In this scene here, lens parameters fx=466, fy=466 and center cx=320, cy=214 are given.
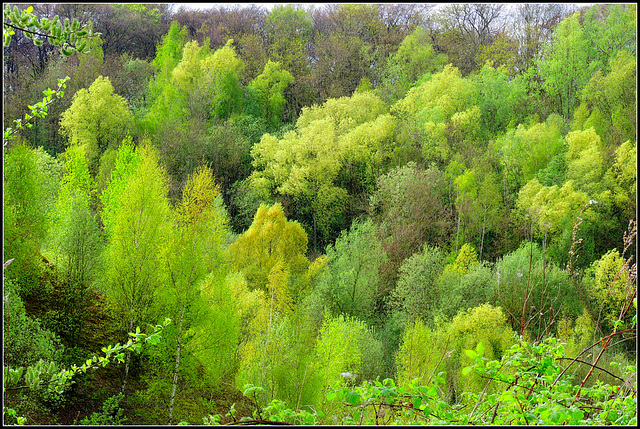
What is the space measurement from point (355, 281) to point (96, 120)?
2037 centimetres

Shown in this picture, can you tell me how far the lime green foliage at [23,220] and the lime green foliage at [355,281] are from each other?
1352cm

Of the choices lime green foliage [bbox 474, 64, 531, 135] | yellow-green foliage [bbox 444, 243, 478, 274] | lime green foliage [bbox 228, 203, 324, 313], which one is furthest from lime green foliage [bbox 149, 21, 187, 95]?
yellow-green foliage [bbox 444, 243, 478, 274]

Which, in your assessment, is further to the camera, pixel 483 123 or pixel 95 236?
pixel 483 123

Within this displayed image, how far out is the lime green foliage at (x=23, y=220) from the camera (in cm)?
1011

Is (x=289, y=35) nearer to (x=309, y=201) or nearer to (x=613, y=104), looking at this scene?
(x=309, y=201)

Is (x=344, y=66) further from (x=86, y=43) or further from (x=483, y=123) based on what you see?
(x=86, y=43)

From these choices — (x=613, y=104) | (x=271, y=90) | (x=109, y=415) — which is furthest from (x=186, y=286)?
(x=271, y=90)

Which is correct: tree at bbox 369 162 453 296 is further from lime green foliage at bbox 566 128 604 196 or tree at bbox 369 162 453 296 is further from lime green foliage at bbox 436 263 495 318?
lime green foliage at bbox 566 128 604 196

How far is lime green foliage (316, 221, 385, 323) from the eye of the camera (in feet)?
74.4

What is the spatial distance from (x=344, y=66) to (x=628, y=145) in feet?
70.0

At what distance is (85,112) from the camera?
98.1 feet

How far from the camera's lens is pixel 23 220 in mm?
11070

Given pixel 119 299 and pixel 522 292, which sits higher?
pixel 119 299

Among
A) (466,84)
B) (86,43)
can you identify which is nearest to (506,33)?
(466,84)
